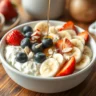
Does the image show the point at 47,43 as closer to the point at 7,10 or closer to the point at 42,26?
the point at 42,26

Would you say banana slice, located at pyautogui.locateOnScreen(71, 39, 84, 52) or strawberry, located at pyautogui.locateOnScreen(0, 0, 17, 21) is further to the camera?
strawberry, located at pyautogui.locateOnScreen(0, 0, 17, 21)

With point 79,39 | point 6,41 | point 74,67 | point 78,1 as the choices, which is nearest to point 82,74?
point 74,67

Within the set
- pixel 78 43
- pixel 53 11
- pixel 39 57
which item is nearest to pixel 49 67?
pixel 39 57

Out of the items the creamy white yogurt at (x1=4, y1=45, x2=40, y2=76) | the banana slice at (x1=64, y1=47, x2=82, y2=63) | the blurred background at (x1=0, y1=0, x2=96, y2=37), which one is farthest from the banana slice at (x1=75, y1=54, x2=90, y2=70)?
the blurred background at (x1=0, y1=0, x2=96, y2=37)

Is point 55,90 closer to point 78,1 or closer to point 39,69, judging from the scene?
point 39,69

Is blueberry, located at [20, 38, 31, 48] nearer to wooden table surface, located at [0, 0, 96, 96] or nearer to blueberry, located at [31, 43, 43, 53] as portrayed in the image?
blueberry, located at [31, 43, 43, 53]

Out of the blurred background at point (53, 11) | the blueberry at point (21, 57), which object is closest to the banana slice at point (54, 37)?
the blueberry at point (21, 57)
